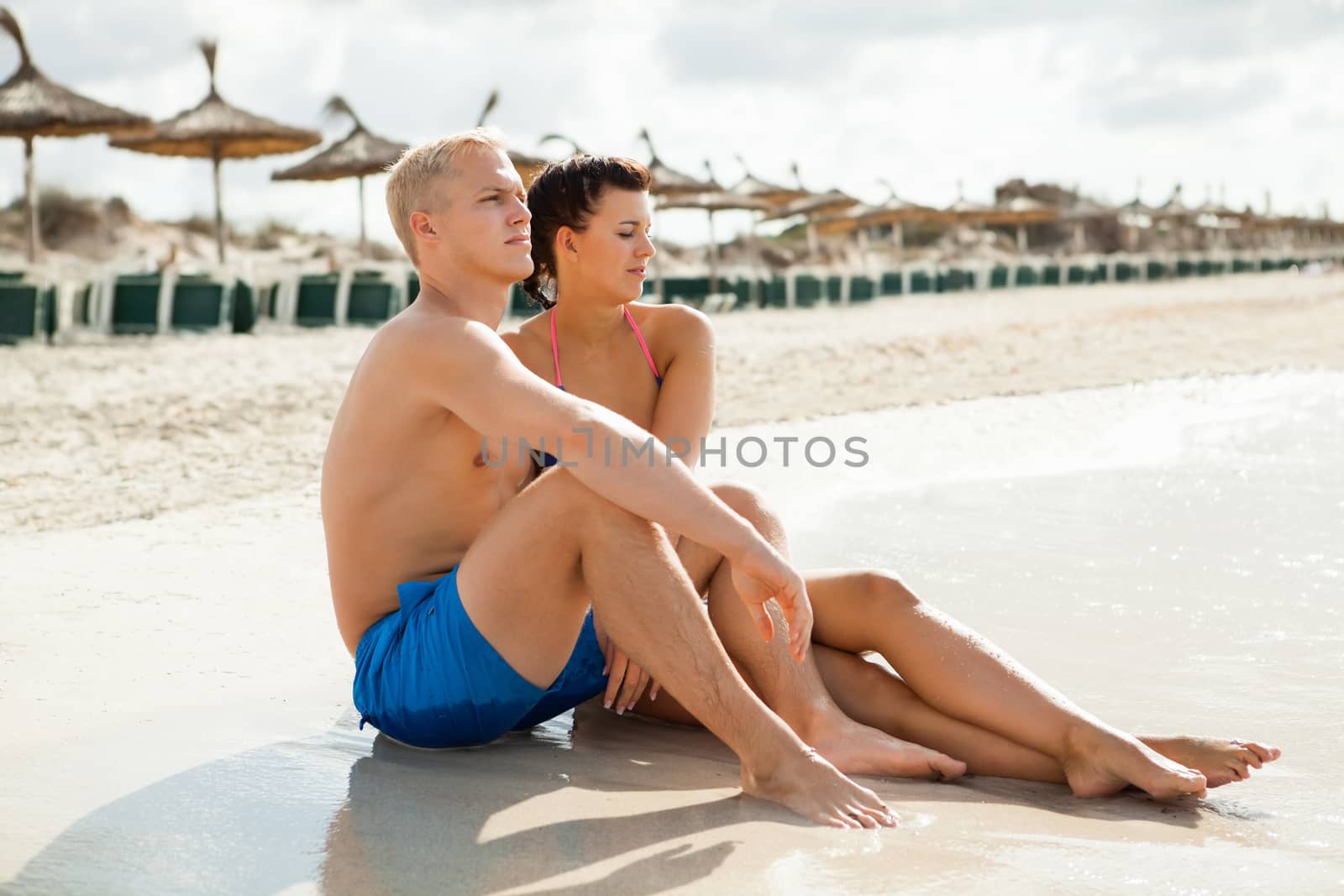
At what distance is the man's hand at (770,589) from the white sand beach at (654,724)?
26cm

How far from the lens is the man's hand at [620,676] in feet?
6.82

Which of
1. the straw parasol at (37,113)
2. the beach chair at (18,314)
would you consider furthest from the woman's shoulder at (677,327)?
the straw parasol at (37,113)

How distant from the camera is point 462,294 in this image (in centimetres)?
213

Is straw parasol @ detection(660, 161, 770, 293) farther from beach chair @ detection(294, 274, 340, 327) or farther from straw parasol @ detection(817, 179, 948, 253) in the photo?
beach chair @ detection(294, 274, 340, 327)

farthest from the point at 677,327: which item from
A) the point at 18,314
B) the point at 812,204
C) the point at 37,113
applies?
the point at 812,204

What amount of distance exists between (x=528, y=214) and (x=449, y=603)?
2.25ft

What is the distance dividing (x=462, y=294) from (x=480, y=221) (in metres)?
0.13

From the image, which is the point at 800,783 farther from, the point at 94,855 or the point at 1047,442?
the point at 1047,442

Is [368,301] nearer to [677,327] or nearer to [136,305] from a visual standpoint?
[136,305]

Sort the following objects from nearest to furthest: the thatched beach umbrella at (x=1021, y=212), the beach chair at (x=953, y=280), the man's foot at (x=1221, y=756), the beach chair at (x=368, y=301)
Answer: the man's foot at (x=1221, y=756), the beach chair at (x=368, y=301), the beach chair at (x=953, y=280), the thatched beach umbrella at (x=1021, y=212)

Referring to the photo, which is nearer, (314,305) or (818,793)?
(818,793)

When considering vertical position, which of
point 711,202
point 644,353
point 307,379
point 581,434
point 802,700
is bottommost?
point 802,700

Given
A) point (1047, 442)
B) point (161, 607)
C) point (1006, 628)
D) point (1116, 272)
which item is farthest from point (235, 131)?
point (1116, 272)

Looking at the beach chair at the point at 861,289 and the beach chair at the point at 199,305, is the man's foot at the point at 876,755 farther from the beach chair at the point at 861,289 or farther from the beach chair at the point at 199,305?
the beach chair at the point at 861,289
